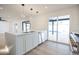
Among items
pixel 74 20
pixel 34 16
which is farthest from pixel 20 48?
pixel 74 20

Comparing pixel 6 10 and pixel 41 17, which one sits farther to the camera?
pixel 41 17

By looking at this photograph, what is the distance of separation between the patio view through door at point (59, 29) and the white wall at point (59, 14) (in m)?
0.06

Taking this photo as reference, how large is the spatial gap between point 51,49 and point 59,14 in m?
0.60

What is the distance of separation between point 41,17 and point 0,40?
2.52 feet

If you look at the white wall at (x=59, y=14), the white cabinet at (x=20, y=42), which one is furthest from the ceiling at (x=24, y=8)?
the white cabinet at (x=20, y=42)

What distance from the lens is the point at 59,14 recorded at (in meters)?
1.42

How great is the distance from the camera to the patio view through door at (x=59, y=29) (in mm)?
1403

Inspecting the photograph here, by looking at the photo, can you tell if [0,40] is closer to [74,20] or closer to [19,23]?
[19,23]

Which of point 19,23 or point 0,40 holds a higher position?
point 19,23

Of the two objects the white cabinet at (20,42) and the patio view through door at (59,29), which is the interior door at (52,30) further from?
the white cabinet at (20,42)

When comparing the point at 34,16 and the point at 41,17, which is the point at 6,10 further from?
the point at 41,17

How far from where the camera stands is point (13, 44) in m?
1.37
